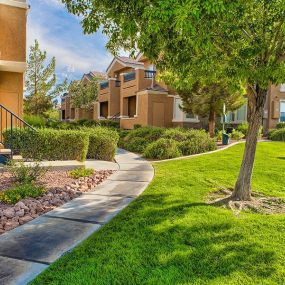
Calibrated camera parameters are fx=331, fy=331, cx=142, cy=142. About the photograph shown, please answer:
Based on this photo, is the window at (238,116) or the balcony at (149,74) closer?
the window at (238,116)

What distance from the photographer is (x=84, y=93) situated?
1538 inches

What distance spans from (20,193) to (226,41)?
17.4ft

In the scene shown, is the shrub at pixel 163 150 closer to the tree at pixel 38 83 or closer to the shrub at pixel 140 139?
the shrub at pixel 140 139

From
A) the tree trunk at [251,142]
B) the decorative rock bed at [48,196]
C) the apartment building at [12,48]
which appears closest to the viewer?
the decorative rock bed at [48,196]

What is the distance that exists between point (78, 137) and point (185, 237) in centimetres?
700

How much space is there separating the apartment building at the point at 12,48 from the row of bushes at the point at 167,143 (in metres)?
6.12

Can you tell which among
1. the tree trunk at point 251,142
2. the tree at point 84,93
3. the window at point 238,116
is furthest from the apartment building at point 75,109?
the tree trunk at point 251,142

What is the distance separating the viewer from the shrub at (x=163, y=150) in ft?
48.2

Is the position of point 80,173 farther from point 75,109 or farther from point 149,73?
point 75,109

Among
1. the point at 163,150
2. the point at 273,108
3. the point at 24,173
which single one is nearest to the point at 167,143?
the point at 163,150

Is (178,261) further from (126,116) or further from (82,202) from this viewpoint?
(126,116)

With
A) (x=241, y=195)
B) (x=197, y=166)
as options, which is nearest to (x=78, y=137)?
(x=197, y=166)

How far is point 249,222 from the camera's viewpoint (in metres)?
5.91

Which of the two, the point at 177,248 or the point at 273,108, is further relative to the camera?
the point at 273,108
